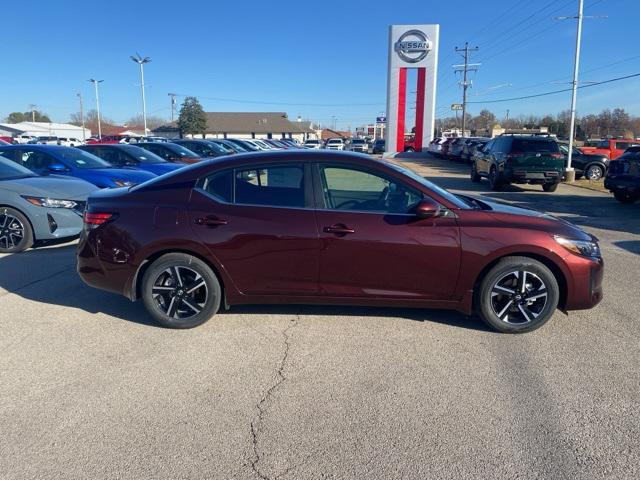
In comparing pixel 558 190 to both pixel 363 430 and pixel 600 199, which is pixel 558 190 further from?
pixel 363 430

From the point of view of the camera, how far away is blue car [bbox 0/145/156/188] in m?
9.42

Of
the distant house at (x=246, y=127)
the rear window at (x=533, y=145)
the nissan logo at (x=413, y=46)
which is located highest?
the nissan logo at (x=413, y=46)

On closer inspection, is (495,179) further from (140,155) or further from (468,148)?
(468,148)

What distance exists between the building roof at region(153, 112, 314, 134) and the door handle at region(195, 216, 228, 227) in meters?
92.1

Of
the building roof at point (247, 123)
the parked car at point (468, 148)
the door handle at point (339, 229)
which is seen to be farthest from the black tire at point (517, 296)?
the building roof at point (247, 123)

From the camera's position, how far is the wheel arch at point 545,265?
14.1 ft

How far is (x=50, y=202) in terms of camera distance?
290 inches

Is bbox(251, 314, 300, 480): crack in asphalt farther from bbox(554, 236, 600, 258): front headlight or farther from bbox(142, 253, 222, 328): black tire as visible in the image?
bbox(554, 236, 600, 258): front headlight

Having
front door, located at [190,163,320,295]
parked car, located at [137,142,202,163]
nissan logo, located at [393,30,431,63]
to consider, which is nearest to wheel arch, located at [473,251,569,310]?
front door, located at [190,163,320,295]

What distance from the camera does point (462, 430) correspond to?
9.76ft

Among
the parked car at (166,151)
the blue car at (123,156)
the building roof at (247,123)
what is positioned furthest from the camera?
the building roof at (247,123)

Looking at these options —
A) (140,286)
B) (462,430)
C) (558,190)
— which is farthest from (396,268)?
(558,190)

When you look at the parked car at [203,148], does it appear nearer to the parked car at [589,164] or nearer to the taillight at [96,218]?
the parked car at [589,164]

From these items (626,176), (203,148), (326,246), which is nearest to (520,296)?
(326,246)
